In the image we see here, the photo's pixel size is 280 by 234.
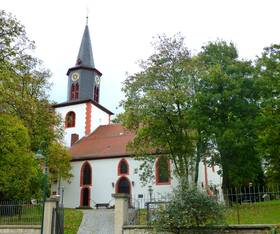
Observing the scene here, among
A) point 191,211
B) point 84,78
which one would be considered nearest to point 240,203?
point 191,211

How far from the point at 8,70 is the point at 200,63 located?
13.1 meters

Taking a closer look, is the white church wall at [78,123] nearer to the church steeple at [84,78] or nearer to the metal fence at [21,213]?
the church steeple at [84,78]

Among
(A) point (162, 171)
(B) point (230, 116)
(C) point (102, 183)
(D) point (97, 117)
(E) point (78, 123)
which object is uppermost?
(D) point (97, 117)

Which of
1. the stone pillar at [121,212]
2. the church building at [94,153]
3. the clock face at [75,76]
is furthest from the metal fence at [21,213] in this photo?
the clock face at [75,76]

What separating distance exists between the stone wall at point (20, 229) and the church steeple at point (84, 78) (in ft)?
100

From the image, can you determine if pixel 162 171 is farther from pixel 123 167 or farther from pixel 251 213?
pixel 251 213

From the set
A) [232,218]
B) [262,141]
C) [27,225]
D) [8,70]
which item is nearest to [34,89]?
[8,70]

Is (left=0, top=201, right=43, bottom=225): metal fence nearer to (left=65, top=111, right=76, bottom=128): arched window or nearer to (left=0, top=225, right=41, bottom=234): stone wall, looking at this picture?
(left=0, top=225, right=41, bottom=234): stone wall

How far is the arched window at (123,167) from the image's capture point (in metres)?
40.8

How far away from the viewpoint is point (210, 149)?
28.2m

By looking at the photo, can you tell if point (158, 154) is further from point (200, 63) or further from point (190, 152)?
point (200, 63)

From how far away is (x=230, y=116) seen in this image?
1022 inches

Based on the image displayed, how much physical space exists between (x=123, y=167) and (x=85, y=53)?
16348mm

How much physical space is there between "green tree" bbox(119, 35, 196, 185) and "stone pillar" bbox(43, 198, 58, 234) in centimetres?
1127
